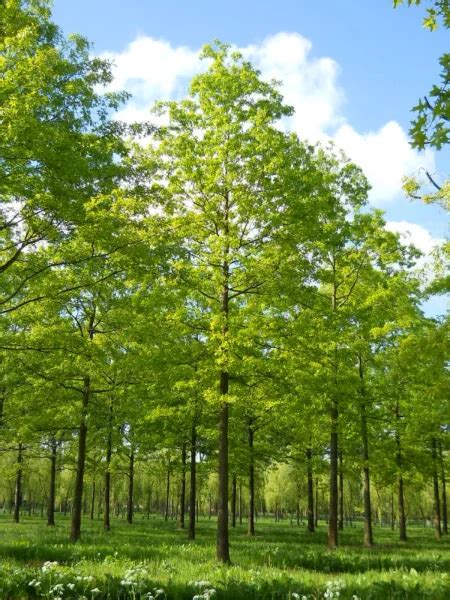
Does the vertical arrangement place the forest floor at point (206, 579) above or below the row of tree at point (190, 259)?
below

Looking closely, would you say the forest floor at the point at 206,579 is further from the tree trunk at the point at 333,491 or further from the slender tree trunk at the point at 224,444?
the tree trunk at the point at 333,491

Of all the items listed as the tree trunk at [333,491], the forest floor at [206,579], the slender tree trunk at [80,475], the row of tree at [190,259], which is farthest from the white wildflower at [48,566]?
the tree trunk at [333,491]

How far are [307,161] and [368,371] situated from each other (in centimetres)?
1129

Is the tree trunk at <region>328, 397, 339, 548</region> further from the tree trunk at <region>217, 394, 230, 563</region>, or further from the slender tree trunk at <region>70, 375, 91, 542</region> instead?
the slender tree trunk at <region>70, 375, 91, 542</region>

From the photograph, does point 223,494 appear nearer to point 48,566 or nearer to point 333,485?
point 333,485

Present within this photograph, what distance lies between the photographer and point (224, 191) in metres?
13.0

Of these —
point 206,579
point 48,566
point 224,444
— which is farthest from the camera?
point 224,444

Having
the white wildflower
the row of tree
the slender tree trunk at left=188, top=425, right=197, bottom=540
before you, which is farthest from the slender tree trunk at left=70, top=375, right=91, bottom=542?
the white wildflower

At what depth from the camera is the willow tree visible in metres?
12.4

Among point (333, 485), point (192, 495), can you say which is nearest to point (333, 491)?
point (333, 485)

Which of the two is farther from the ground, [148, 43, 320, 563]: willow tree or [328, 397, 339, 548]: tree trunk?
[148, 43, 320, 563]: willow tree

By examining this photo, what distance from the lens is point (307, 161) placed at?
543 inches

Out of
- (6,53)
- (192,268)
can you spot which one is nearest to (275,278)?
(192,268)

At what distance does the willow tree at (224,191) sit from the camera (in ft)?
40.5
